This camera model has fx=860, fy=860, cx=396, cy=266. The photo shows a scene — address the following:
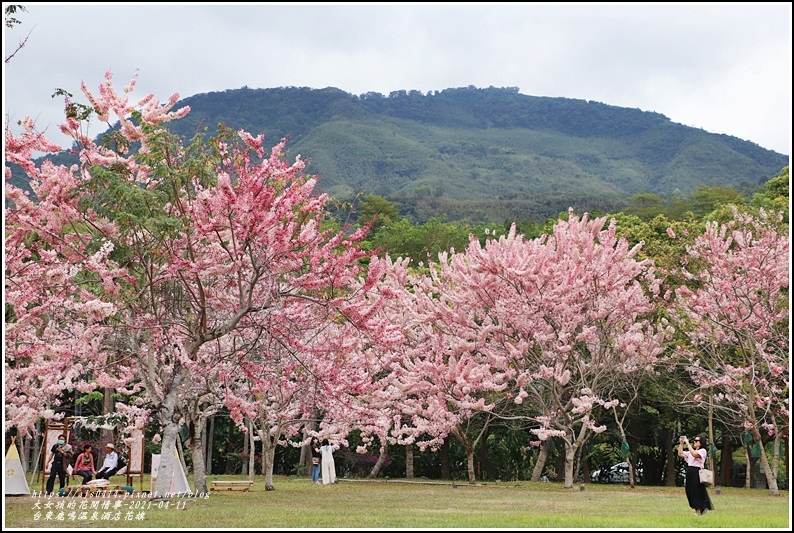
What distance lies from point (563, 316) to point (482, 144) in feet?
444

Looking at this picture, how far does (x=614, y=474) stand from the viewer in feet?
107

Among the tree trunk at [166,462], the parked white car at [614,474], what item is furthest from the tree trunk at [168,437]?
the parked white car at [614,474]

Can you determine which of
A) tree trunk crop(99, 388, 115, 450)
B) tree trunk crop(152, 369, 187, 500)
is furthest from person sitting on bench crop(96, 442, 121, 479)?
tree trunk crop(99, 388, 115, 450)

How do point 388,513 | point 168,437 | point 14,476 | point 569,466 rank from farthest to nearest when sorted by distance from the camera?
1. point 569,466
2. point 14,476
3. point 168,437
4. point 388,513

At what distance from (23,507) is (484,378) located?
12305 mm

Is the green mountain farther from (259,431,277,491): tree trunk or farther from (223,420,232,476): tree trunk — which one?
(259,431,277,491): tree trunk

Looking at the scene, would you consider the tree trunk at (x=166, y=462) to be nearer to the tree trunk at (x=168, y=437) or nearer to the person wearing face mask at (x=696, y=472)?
the tree trunk at (x=168, y=437)

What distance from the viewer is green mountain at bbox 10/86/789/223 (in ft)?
410

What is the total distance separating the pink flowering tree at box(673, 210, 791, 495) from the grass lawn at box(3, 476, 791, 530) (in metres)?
4.69

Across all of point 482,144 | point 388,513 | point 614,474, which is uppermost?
point 482,144

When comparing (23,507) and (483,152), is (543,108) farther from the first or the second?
(23,507)

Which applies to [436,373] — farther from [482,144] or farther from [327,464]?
[482,144]

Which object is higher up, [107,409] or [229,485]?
[107,409]

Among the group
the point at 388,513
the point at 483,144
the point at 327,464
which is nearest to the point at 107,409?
the point at 327,464
